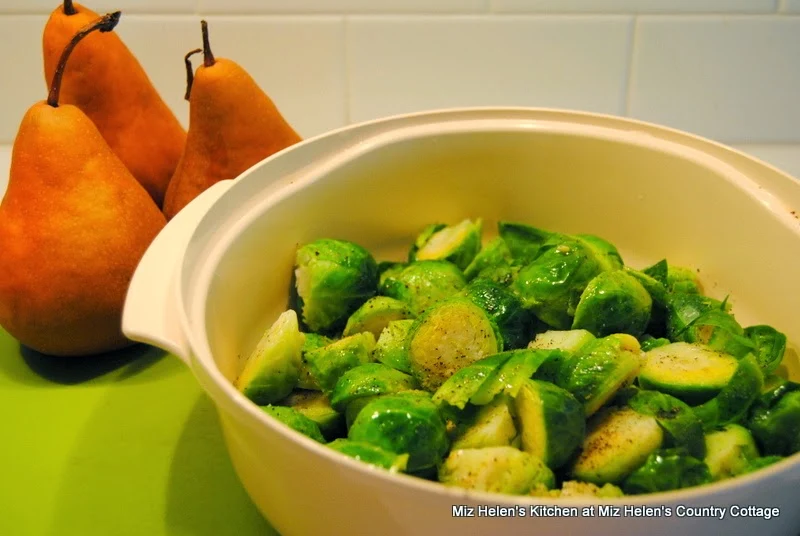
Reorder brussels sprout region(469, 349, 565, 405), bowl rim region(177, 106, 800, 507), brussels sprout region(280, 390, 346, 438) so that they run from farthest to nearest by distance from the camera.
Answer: brussels sprout region(280, 390, 346, 438) → brussels sprout region(469, 349, 565, 405) → bowl rim region(177, 106, 800, 507)

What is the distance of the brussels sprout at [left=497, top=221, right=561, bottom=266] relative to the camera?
122 centimetres

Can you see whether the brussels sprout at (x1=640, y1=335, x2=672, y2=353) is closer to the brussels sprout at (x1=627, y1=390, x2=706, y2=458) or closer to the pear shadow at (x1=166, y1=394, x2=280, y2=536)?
the brussels sprout at (x1=627, y1=390, x2=706, y2=458)

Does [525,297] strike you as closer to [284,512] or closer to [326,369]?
[326,369]

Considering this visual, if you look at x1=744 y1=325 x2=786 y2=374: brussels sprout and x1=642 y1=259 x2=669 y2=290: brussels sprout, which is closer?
x1=744 y1=325 x2=786 y2=374: brussels sprout

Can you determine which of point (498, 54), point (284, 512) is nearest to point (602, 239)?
point (498, 54)

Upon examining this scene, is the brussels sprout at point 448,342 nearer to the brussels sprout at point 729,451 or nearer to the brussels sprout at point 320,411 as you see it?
the brussels sprout at point 320,411

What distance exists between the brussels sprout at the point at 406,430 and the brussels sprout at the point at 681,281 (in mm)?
516

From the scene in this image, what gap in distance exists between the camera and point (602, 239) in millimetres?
1223

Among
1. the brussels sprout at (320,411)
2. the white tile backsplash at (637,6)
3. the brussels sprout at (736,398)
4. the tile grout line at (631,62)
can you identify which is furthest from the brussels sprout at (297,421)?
the tile grout line at (631,62)

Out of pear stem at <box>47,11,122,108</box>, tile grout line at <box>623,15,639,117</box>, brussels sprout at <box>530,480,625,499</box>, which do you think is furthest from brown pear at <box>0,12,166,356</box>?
tile grout line at <box>623,15,639,117</box>

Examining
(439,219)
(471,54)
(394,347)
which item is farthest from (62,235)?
(471,54)

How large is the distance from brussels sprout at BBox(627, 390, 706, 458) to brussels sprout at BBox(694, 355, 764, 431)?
1.2 inches

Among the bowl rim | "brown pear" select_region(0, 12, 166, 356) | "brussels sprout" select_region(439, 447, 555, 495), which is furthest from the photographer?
"brown pear" select_region(0, 12, 166, 356)

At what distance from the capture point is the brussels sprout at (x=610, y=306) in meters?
0.98
